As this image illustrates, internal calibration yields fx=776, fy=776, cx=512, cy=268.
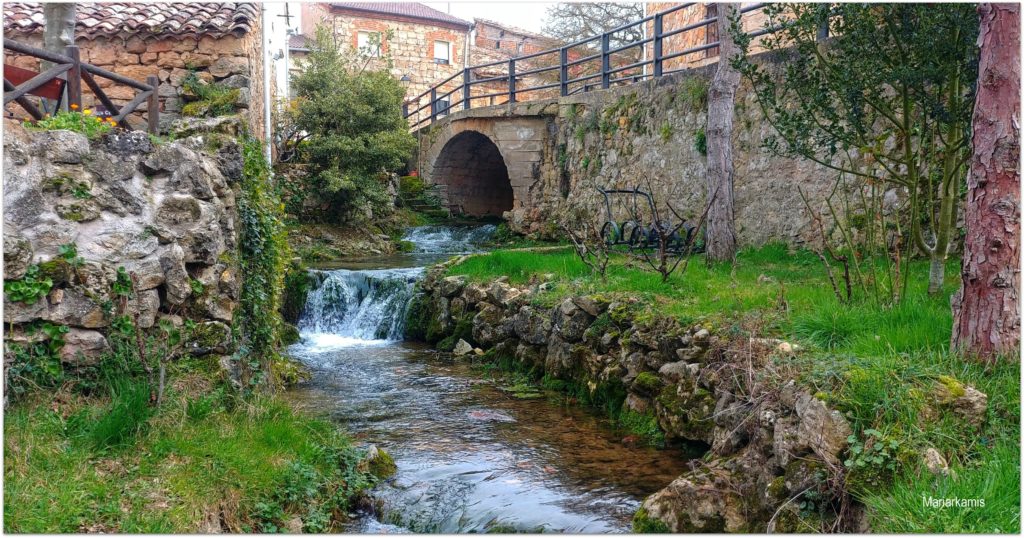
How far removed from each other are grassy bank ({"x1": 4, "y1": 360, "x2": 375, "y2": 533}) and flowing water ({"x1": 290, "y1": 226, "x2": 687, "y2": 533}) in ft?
1.43

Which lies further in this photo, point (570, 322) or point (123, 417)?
point (570, 322)

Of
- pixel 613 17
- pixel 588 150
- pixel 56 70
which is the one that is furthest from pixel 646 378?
pixel 613 17

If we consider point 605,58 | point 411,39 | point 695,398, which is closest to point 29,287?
point 695,398

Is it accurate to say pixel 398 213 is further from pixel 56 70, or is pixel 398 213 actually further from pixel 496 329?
pixel 56 70

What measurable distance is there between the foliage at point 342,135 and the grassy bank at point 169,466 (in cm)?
1157

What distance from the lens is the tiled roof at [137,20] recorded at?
10.1 m

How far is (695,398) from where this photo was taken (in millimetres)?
5371

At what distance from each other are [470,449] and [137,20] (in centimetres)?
803

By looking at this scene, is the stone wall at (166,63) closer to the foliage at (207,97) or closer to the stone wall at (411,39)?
the foliage at (207,97)

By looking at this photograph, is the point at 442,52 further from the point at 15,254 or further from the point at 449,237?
the point at 15,254

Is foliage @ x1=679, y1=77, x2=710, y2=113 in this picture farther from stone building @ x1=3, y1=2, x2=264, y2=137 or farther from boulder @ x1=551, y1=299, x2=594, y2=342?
stone building @ x1=3, y1=2, x2=264, y2=137

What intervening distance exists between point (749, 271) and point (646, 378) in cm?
273

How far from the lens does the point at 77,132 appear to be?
14.7ft

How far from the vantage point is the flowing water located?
14.3ft
